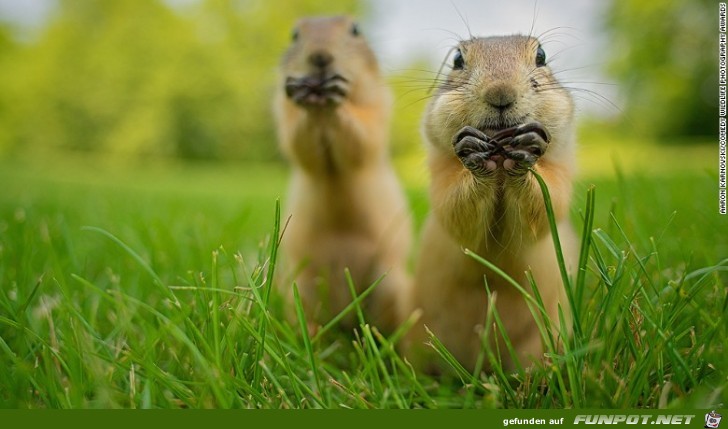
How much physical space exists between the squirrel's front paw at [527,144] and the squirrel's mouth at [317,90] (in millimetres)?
1373

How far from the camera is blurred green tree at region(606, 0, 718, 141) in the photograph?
968cm

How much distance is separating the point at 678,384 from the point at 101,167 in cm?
2383

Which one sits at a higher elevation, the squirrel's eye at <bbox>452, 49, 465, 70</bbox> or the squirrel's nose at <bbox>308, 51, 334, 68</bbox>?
the squirrel's nose at <bbox>308, 51, 334, 68</bbox>

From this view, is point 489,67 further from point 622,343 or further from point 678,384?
point 678,384

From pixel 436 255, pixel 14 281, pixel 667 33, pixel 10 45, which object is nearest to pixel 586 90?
pixel 436 255

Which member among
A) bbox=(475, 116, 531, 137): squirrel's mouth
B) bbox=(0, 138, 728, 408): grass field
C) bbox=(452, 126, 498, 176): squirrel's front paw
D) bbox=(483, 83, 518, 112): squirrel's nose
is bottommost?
bbox=(0, 138, 728, 408): grass field

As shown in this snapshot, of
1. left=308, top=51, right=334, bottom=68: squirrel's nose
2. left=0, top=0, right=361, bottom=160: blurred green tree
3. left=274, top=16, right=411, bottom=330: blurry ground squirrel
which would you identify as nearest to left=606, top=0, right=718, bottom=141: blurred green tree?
left=274, top=16, right=411, bottom=330: blurry ground squirrel

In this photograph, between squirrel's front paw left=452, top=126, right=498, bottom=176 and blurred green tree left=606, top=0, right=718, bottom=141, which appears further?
blurred green tree left=606, top=0, right=718, bottom=141

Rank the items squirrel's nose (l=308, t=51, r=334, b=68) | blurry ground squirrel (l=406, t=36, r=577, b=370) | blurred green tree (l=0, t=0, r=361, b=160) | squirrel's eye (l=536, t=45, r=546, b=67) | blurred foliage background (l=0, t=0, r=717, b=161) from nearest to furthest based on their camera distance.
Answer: blurry ground squirrel (l=406, t=36, r=577, b=370) → squirrel's eye (l=536, t=45, r=546, b=67) → squirrel's nose (l=308, t=51, r=334, b=68) → blurred foliage background (l=0, t=0, r=717, b=161) → blurred green tree (l=0, t=0, r=361, b=160)

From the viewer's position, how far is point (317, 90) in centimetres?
306

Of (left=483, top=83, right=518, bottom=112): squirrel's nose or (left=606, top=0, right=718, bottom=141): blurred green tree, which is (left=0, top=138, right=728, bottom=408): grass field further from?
(left=606, top=0, right=718, bottom=141): blurred green tree

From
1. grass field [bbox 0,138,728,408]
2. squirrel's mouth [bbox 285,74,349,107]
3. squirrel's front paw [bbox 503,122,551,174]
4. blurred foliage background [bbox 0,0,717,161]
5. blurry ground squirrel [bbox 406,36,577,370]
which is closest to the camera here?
grass field [bbox 0,138,728,408]

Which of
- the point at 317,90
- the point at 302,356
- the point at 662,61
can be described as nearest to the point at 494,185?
the point at 302,356

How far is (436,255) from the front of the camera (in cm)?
254
